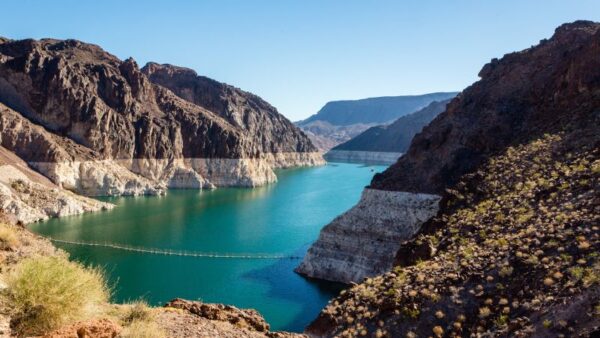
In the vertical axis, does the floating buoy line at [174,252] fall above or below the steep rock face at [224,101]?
below

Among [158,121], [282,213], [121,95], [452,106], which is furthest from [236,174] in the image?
[452,106]

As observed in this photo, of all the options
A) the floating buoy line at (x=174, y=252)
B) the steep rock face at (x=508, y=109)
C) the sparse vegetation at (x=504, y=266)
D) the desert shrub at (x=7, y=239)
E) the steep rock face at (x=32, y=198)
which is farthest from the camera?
the steep rock face at (x=32, y=198)

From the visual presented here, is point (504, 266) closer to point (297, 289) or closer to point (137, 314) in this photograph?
point (137, 314)

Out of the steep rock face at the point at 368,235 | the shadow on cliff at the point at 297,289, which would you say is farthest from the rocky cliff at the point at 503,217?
the shadow on cliff at the point at 297,289

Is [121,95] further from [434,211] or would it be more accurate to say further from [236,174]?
[434,211]

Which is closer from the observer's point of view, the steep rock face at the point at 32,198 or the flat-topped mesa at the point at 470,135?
the flat-topped mesa at the point at 470,135

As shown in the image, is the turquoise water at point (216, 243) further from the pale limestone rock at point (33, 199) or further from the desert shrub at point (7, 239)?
the desert shrub at point (7, 239)

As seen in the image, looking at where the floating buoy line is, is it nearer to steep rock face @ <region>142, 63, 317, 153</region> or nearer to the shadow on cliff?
the shadow on cliff

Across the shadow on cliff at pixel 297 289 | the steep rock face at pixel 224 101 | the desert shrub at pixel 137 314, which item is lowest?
the shadow on cliff at pixel 297 289
